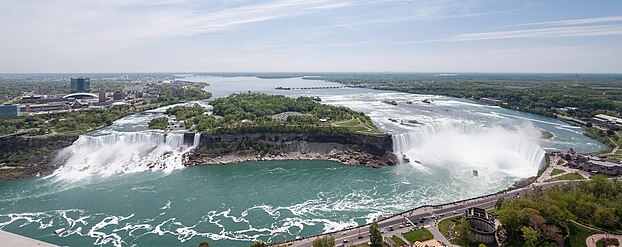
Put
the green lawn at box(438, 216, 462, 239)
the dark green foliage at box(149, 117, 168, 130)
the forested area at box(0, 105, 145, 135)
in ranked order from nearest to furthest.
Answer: the green lawn at box(438, 216, 462, 239) < the forested area at box(0, 105, 145, 135) < the dark green foliage at box(149, 117, 168, 130)

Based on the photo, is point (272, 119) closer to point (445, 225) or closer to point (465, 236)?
point (445, 225)

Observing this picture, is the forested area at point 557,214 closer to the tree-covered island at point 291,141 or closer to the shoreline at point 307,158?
the shoreline at point 307,158

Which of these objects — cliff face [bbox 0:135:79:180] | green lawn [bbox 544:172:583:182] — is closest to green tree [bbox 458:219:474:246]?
green lawn [bbox 544:172:583:182]

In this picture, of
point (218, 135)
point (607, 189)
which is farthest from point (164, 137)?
point (607, 189)

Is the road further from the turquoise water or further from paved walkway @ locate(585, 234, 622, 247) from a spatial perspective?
paved walkway @ locate(585, 234, 622, 247)

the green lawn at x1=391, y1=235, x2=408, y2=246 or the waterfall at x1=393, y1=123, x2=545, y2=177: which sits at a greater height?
the waterfall at x1=393, y1=123, x2=545, y2=177

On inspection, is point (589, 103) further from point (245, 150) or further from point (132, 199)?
point (132, 199)
